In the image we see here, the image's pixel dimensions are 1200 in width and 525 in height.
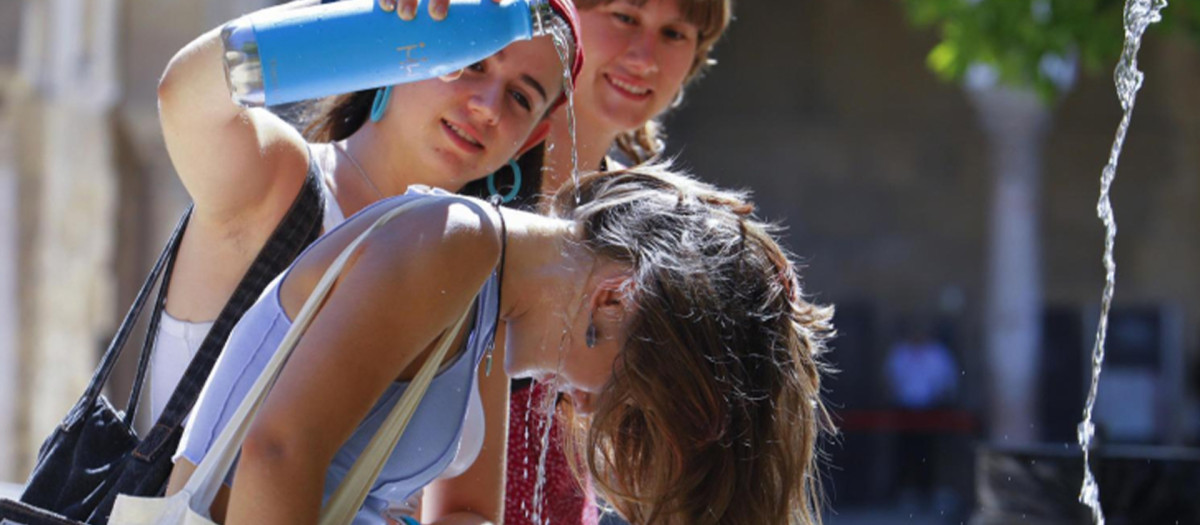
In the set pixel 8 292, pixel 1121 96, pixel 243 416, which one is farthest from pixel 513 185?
pixel 8 292

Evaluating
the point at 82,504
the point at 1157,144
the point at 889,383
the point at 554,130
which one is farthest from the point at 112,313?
the point at 1157,144

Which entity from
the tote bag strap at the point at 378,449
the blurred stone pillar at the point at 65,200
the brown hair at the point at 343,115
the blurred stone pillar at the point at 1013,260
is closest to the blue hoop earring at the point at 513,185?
the brown hair at the point at 343,115

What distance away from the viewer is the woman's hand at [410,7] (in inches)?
66.3

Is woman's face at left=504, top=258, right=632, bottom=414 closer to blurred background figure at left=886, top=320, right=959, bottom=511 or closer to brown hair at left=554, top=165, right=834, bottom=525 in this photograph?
brown hair at left=554, top=165, right=834, bottom=525

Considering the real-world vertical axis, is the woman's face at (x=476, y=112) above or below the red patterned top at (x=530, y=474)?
above

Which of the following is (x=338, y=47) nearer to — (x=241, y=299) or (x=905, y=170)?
(x=241, y=299)

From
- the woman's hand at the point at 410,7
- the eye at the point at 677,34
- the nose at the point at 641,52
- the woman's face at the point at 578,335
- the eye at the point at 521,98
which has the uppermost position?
the eye at the point at 677,34

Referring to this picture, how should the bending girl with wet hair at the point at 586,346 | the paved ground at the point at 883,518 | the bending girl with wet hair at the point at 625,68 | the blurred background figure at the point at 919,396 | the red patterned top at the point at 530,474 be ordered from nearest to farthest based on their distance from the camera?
the bending girl with wet hair at the point at 586,346 < the red patterned top at the point at 530,474 < the bending girl with wet hair at the point at 625,68 < the paved ground at the point at 883,518 < the blurred background figure at the point at 919,396

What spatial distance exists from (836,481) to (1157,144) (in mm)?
4338

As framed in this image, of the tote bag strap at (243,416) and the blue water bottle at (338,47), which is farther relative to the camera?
the blue water bottle at (338,47)

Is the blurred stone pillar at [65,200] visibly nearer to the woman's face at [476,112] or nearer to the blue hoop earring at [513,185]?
the blue hoop earring at [513,185]

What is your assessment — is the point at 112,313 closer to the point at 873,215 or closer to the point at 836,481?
the point at 836,481

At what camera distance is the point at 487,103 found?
6.84 feet

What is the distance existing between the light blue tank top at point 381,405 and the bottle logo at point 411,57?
158 millimetres
